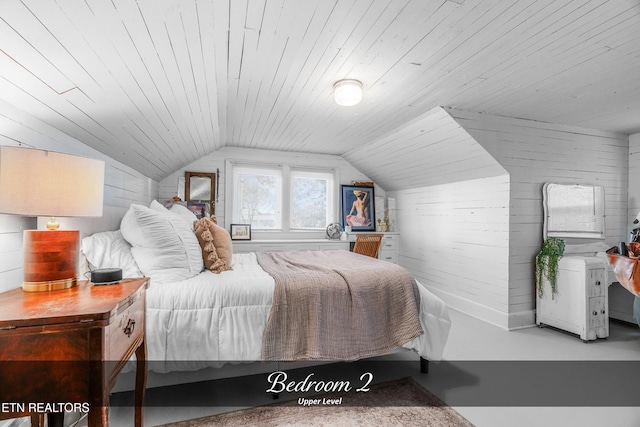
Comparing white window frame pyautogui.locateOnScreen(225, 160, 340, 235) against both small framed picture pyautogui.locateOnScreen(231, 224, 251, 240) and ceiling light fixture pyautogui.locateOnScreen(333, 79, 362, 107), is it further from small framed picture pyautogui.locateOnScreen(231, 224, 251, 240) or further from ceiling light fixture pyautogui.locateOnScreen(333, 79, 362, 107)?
ceiling light fixture pyautogui.locateOnScreen(333, 79, 362, 107)

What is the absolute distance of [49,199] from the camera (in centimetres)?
109

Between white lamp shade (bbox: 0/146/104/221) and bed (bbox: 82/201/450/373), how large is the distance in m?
0.71

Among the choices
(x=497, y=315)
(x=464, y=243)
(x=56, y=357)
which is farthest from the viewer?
(x=464, y=243)

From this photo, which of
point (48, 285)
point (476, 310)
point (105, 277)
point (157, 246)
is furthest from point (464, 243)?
point (48, 285)

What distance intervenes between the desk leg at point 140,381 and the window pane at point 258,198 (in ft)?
10.1

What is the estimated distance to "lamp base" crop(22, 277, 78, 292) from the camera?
116 cm

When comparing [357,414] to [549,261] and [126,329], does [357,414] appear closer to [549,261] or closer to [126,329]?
[126,329]

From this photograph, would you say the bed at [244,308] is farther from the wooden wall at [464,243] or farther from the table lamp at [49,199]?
the wooden wall at [464,243]

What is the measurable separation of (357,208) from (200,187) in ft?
7.86

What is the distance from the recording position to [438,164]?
12.3 ft

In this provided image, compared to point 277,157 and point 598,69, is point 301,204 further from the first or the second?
point 598,69

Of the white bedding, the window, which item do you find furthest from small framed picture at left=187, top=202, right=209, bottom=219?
the white bedding

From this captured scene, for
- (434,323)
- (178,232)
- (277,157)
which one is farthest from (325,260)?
(277,157)

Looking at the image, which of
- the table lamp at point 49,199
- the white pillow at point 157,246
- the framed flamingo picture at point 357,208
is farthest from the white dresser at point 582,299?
the table lamp at point 49,199
